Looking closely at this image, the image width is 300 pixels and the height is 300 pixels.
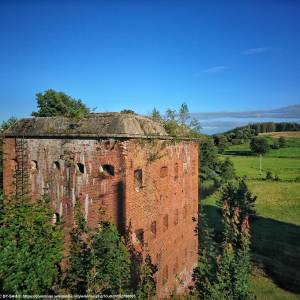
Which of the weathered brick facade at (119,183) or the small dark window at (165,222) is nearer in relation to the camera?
the weathered brick facade at (119,183)

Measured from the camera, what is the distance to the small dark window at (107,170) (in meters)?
10.2

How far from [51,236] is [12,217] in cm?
170

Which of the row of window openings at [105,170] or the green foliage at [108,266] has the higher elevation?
the row of window openings at [105,170]

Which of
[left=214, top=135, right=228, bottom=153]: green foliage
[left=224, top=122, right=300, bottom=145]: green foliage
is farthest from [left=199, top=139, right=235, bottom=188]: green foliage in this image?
[left=224, top=122, right=300, bottom=145]: green foliage

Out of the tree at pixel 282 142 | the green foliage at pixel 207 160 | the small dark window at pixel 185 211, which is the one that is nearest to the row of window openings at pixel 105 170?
the small dark window at pixel 185 211

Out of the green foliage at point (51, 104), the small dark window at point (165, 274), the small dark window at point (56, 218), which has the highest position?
A: the green foliage at point (51, 104)

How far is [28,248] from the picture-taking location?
8.07m

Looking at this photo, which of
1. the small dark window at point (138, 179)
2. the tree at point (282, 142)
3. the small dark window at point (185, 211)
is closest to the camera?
the small dark window at point (138, 179)

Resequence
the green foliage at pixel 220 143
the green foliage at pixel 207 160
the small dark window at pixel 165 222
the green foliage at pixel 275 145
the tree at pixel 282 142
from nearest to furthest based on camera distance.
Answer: the small dark window at pixel 165 222 → the green foliage at pixel 207 160 → the green foliage at pixel 220 143 → the green foliage at pixel 275 145 → the tree at pixel 282 142

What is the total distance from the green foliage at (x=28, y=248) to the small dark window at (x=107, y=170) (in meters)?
2.30

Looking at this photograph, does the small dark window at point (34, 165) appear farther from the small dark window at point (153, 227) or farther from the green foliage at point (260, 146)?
the green foliage at point (260, 146)

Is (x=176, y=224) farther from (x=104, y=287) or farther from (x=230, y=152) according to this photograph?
(x=230, y=152)

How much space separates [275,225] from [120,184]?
24.6 meters

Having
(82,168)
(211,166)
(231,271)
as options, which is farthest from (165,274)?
(211,166)
